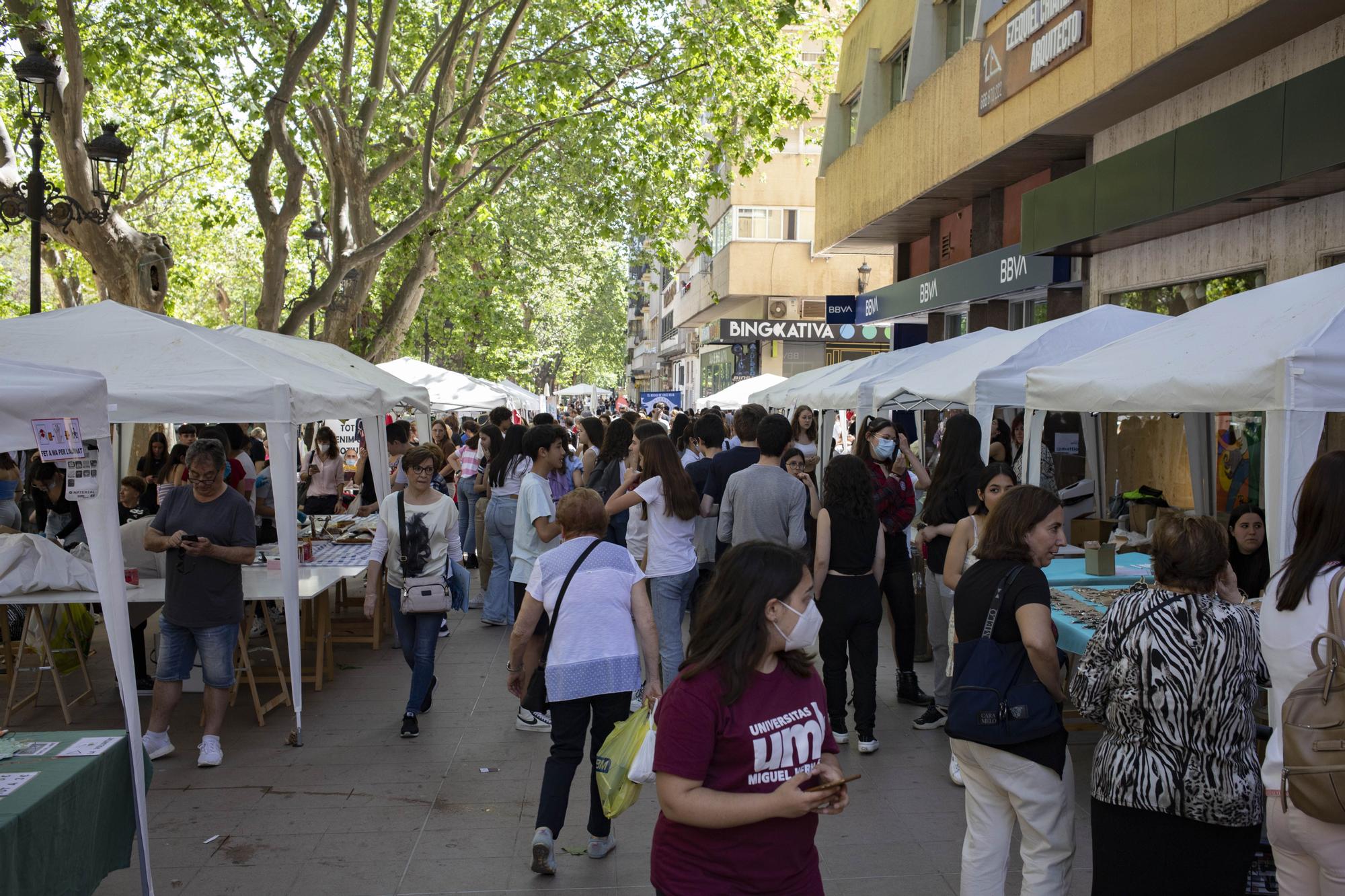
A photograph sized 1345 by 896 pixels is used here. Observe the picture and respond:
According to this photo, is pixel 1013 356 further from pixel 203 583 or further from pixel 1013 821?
pixel 203 583

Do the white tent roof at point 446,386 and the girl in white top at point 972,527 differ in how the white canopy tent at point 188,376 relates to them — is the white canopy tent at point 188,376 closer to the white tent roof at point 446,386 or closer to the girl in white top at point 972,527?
the girl in white top at point 972,527

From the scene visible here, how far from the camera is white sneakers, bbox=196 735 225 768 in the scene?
6.46 m

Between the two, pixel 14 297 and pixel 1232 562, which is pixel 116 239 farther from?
pixel 14 297

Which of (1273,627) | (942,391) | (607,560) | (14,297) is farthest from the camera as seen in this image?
(14,297)

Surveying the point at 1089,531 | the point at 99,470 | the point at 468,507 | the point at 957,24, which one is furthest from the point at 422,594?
the point at 957,24

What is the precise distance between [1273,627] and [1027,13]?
40.9ft

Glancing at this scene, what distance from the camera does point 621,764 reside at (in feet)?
13.7

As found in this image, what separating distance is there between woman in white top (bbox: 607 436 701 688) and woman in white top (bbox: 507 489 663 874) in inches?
76.2

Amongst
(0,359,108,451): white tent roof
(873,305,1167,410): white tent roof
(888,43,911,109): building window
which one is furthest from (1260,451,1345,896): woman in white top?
(888,43,911,109): building window

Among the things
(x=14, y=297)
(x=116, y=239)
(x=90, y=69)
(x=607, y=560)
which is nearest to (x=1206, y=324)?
(x=607, y=560)

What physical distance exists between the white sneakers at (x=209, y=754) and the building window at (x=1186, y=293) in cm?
904

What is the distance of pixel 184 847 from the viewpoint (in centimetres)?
531

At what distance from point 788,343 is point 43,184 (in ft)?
88.4

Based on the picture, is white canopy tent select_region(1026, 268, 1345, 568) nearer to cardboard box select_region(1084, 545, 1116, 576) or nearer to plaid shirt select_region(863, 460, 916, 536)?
cardboard box select_region(1084, 545, 1116, 576)
